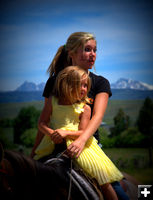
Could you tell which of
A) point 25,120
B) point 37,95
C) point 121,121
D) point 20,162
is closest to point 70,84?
point 20,162

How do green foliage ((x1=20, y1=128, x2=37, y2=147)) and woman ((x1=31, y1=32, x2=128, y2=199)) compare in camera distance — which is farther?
green foliage ((x1=20, y1=128, x2=37, y2=147))

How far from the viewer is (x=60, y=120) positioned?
1672 millimetres

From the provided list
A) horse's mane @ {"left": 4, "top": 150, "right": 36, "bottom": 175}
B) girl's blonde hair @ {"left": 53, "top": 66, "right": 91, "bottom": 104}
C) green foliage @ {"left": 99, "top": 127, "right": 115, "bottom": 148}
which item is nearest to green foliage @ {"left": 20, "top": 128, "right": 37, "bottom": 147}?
green foliage @ {"left": 99, "top": 127, "right": 115, "bottom": 148}

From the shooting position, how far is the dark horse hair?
1276 millimetres

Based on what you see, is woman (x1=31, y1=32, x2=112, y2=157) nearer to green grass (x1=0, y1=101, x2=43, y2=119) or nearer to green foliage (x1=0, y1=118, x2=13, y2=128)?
green foliage (x1=0, y1=118, x2=13, y2=128)

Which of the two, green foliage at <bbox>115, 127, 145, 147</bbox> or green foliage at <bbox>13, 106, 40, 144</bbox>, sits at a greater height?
green foliage at <bbox>13, 106, 40, 144</bbox>

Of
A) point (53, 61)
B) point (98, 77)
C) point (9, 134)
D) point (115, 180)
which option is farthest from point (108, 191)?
point (9, 134)

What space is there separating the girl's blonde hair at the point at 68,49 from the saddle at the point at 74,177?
2.50 feet

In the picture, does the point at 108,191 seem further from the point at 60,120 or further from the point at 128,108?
the point at 128,108

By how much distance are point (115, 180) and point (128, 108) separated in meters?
5.79

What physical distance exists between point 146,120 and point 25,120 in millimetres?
2903

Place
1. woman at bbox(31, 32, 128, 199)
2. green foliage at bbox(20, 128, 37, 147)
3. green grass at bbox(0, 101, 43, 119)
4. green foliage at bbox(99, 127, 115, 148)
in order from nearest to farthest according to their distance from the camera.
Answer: woman at bbox(31, 32, 128, 199) < green foliage at bbox(99, 127, 115, 148) < green foliage at bbox(20, 128, 37, 147) < green grass at bbox(0, 101, 43, 119)

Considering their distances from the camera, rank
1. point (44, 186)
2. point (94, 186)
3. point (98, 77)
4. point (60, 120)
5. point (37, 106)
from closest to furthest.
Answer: point (44, 186), point (94, 186), point (60, 120), point (98, 77), point (37, 106)

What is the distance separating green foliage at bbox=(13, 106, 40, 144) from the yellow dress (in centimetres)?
461
